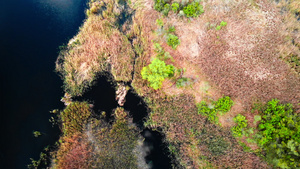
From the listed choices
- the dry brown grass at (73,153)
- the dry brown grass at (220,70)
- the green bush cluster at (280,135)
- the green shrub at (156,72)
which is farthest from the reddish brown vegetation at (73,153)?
the green bush cluster at (280,135)

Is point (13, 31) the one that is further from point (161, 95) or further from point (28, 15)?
point (161, 95)

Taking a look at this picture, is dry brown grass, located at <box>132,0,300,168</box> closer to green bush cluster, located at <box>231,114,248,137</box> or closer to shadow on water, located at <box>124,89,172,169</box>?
green bush cluster, located at <box>231,114,248,137</box>

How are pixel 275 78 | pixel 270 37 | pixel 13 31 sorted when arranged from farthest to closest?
pixel 13 31 < pixel 270 37 < pixel 275 78

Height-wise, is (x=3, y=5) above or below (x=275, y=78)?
above

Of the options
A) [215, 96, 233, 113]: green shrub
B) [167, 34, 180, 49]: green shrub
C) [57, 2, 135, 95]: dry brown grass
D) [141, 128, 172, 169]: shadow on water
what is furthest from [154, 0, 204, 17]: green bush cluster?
[141, 128, 172, 169]: shadow on water

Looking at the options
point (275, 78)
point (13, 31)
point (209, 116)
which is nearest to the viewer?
point (209, 116)

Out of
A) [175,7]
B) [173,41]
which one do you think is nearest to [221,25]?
[175,7]

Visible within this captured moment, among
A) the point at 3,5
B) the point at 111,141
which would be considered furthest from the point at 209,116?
the point at 3,5
